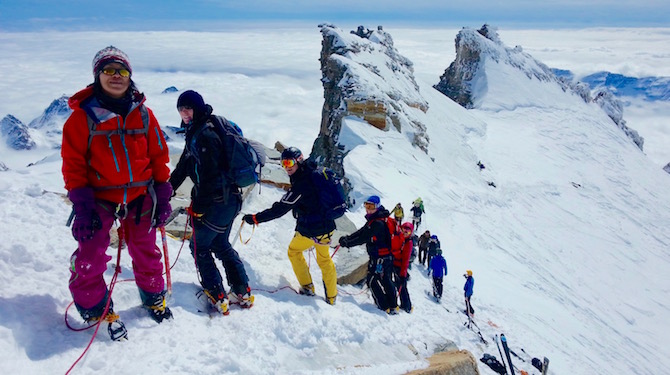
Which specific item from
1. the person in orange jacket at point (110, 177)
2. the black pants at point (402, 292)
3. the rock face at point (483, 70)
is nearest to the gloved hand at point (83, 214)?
the person in orange jacket at point (110, 177)

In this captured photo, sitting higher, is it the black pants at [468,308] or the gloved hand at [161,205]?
the gloved hand at [161,205]

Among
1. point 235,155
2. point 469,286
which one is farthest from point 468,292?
point 235,155

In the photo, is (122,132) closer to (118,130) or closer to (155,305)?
(118,130)

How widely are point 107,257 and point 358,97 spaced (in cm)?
2055

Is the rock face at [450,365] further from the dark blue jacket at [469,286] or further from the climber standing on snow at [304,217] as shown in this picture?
the dark blue jacket at [469,286]

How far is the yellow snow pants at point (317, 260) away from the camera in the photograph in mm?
5859

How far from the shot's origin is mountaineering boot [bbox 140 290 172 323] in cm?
389

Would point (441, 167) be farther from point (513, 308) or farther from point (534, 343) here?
point (534, 343)

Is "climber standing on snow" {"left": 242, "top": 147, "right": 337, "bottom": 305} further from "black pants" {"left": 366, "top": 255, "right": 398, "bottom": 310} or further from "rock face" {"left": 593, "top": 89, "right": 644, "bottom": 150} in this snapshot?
"rock face" {"left": 593, "top": 89, "right": 644, "bottom": 150}

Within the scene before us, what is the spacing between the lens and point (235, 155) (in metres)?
4.28

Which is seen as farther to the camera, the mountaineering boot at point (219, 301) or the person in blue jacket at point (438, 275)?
the person in blue jacket at point (438, 275)

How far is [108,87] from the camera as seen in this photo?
10.6 feet

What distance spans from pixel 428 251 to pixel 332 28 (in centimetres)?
2694

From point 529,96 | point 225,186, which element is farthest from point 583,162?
point 225,186
